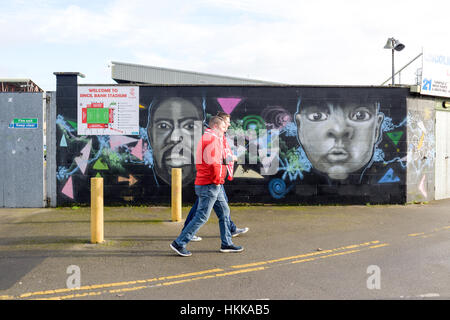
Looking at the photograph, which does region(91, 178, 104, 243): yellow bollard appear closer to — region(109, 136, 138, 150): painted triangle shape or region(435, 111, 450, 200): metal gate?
region(109, 136, 138, 150): painted triangle shape

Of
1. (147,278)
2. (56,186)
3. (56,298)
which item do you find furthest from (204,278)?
(56,186)

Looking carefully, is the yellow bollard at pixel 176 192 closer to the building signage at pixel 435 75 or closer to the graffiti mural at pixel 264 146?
the graffiti mural at pixel 264 146

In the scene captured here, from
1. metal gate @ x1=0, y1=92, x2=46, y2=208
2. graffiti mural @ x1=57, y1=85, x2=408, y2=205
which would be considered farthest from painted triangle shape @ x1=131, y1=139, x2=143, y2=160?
metal gate @ x1=0, y1=92, x2=46, y2=208

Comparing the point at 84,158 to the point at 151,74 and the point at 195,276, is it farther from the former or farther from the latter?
the point at 151,74

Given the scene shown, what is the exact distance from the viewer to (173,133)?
9.41 metres

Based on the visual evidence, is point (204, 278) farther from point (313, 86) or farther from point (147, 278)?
point (313, 86)

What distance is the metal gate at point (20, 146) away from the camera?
910 centimetres

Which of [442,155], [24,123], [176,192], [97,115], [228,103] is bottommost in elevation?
[176,192]

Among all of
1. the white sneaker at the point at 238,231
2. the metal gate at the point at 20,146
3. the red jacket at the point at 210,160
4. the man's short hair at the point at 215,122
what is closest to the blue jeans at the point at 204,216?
the red jacket at the point at 210,160

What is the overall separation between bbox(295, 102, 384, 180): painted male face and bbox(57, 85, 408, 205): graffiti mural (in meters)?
0.02

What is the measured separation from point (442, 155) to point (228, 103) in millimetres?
6046

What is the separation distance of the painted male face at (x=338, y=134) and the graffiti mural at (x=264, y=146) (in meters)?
0.02

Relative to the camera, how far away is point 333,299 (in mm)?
3805

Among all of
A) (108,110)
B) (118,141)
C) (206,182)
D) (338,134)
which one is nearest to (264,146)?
(338,134)
